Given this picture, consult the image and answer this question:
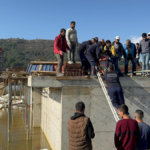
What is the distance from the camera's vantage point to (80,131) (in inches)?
126

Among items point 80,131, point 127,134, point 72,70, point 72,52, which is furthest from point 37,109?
point 127,134

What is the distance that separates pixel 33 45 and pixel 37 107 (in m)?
111

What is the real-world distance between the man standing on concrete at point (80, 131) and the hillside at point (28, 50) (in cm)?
8987

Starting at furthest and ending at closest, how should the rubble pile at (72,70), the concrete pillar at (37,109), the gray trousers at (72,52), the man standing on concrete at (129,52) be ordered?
the concrete pillar at (37,109) → the gray trousers at (72,52) → the man standing on concrete at (129,52) → the rubble pile at (72,70)

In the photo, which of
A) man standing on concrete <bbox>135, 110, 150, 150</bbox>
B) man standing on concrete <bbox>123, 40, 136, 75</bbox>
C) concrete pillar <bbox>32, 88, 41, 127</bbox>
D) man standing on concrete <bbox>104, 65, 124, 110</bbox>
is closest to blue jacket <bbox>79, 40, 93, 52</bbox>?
man standing on concrete <bbox>123, 40, 136, 75</bbox>

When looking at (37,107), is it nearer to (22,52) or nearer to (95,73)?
(95,73)

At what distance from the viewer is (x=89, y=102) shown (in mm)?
6133

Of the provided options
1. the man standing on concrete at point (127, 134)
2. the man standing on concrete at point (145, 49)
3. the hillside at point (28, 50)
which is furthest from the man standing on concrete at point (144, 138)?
the hillside at point (28, 50)

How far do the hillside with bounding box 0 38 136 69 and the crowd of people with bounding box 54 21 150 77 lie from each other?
85697 mm

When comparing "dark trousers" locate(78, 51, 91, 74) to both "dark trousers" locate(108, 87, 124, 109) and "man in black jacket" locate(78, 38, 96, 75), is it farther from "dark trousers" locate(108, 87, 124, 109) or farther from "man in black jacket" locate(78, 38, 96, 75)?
"dark trousers" locate(108, 87, 124, 109)

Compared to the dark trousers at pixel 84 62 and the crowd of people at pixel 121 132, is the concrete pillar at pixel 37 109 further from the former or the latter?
the crowd of people at pixel 121 132

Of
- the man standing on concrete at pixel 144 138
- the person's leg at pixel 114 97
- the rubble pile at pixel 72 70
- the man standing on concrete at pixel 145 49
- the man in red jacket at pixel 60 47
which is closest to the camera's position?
the man standing on concrete at pixel 144 138

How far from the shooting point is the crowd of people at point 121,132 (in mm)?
2924

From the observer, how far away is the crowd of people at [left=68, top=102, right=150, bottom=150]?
115 inches
